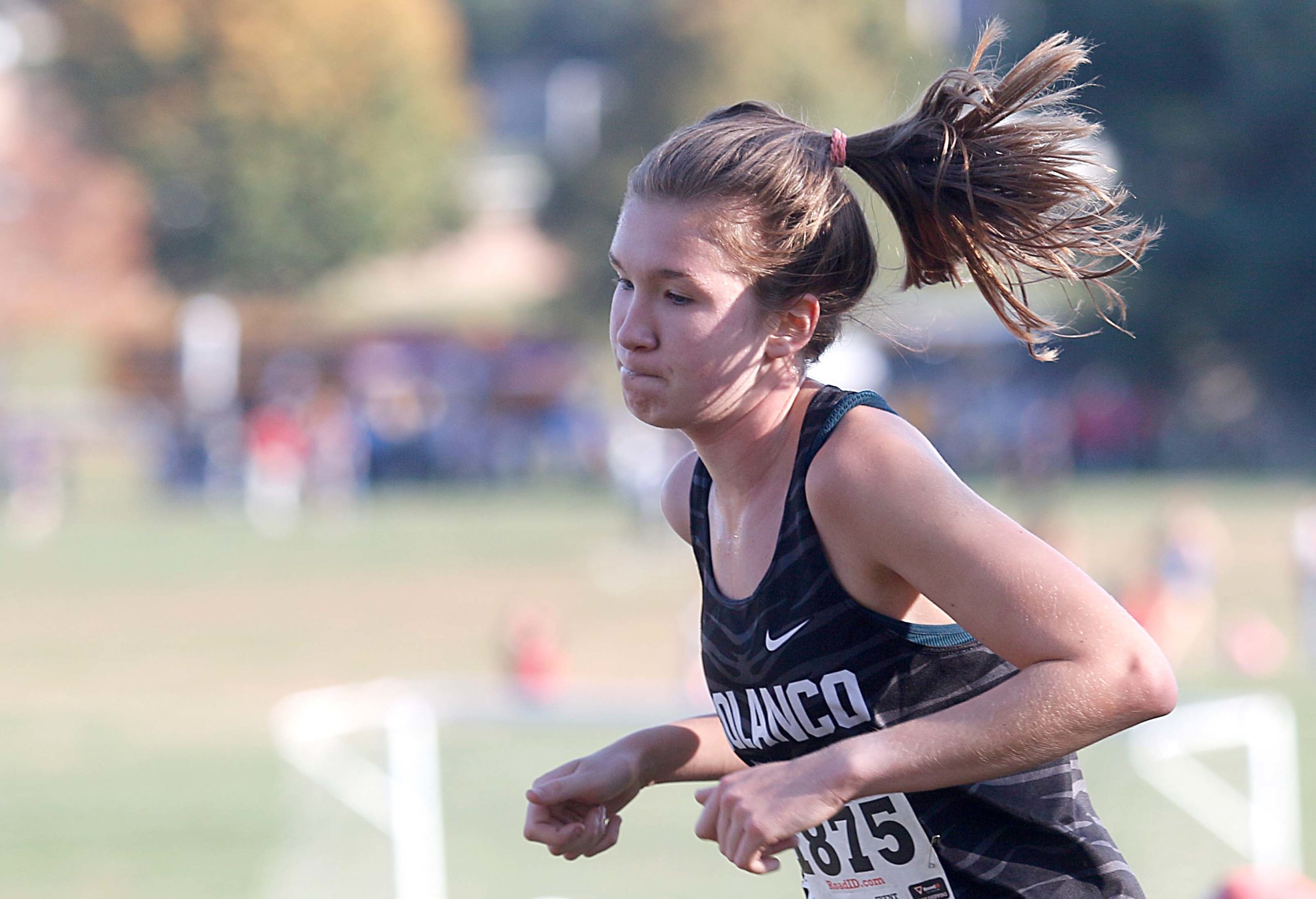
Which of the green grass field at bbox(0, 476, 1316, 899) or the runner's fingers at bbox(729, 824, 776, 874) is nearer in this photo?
the runner's fingers at bbox(729, 824, 776, 874)

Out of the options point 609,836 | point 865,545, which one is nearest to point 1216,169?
point 609,836

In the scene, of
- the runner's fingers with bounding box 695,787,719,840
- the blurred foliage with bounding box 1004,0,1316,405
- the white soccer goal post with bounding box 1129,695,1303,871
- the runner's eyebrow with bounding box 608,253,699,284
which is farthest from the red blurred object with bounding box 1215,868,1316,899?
the blurred foliage with bounding box 1004,0,1316,405

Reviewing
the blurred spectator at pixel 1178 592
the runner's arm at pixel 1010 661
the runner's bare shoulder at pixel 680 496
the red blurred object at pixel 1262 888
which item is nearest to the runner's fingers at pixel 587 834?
the runner's bare shoulder at pixel 680 496

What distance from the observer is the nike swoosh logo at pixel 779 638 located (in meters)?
2.47

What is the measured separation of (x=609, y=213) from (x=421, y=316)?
13.4 meters

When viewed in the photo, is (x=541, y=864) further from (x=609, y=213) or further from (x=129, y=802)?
(x=609, y=213)

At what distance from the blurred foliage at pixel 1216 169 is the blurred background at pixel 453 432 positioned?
A: 0.35ft

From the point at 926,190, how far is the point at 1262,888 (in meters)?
1.80

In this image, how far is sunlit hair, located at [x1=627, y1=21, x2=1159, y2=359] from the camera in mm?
2586

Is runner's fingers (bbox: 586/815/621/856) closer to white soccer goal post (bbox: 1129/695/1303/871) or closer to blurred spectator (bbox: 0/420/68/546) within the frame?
white soccer goal post (bbox: 1129/695/1303/871)

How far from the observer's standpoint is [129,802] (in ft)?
37.9

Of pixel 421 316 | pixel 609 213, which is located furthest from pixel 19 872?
pixel 421 316

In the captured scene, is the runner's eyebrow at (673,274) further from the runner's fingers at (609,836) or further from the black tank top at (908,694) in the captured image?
the runner's fingers at (609,836)

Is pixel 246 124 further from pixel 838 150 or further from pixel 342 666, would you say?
pixel 838 150
